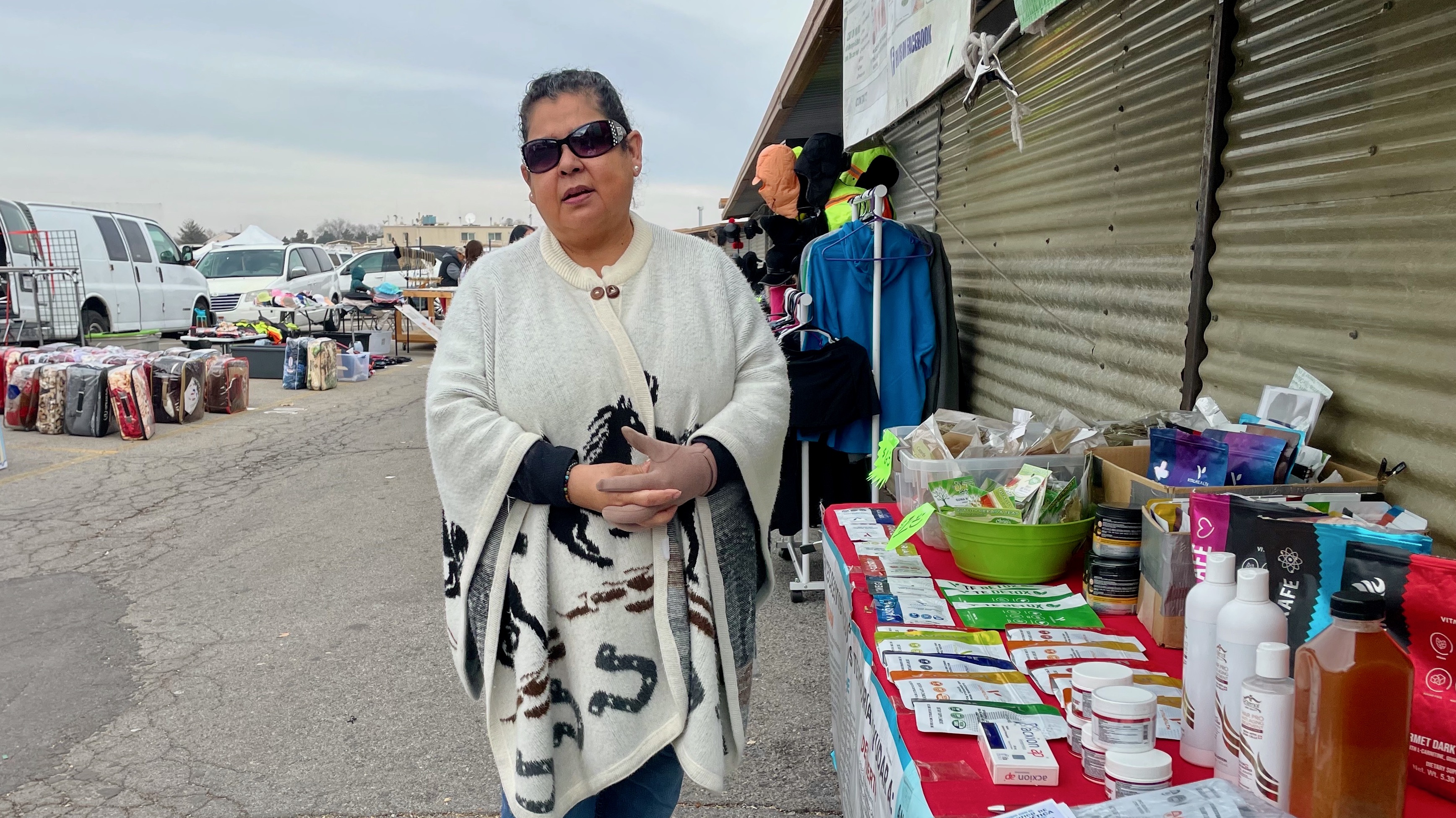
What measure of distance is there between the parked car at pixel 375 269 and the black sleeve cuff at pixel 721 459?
2050cm

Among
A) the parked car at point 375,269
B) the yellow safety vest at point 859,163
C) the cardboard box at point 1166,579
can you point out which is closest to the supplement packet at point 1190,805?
the cardboard box at point 1166,579

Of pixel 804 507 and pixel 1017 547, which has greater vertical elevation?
pixel 1017 547

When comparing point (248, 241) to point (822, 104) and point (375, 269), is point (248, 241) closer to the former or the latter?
point (375, 269)

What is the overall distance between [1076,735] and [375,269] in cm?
2371

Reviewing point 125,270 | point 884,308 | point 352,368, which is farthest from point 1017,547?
point 125,270

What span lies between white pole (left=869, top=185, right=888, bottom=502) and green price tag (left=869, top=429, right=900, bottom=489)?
4.76 feet

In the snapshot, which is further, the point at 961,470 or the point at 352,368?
the point at 352,368

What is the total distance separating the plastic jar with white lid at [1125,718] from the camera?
128 centimetres

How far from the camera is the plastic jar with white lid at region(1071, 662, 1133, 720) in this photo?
1384 millimetres

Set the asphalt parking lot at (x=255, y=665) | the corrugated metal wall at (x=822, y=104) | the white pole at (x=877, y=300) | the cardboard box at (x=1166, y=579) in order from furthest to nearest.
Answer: the corrugated metal wall at (x=822, y=104) → the white pole at (x=877, y=300) → the asphalt parking lot at (x=255, y=665) → the cardboard box at (x=1166, y=579)

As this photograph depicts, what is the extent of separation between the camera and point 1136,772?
4.11ft

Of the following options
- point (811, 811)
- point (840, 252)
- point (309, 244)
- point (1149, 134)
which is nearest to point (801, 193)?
point (840, 252)

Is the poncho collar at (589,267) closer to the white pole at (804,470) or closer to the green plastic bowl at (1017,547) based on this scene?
the green plastic bowl at (1017,547)

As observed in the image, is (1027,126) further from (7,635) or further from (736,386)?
(7,635)
